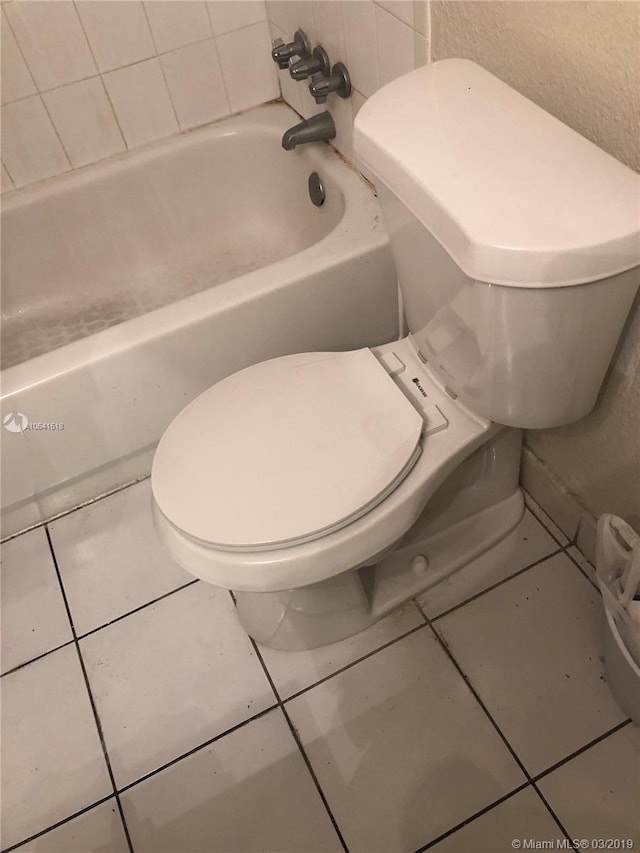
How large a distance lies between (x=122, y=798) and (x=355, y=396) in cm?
75

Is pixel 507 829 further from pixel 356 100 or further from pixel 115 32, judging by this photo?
pixel 115 32

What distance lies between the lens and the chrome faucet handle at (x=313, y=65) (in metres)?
1.38

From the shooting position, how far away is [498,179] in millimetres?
743

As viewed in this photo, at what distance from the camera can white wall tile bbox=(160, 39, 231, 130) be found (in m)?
1.59

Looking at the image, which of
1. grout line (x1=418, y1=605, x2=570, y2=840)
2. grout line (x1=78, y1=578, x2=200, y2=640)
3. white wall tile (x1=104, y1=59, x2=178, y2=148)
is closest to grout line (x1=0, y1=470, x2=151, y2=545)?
grout line (x1=78, y1=578, x2=200, y2=640)

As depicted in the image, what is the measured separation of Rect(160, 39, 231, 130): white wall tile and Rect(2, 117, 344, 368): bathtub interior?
0.06m

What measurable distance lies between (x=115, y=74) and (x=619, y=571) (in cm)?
146

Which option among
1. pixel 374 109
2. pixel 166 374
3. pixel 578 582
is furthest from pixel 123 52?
pixel 578 582

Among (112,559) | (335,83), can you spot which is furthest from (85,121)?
(112,559)

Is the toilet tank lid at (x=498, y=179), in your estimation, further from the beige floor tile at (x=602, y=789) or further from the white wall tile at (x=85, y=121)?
the white wall tile at (x=85, y=121)

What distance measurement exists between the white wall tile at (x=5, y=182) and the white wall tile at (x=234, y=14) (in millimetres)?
583

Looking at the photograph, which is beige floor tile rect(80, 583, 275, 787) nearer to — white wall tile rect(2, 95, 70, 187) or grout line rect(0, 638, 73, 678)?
grout line rect(0, 638, 73, 678)

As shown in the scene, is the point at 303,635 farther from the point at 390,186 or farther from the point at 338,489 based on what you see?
the point at 390,186

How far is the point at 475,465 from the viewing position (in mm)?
1192
